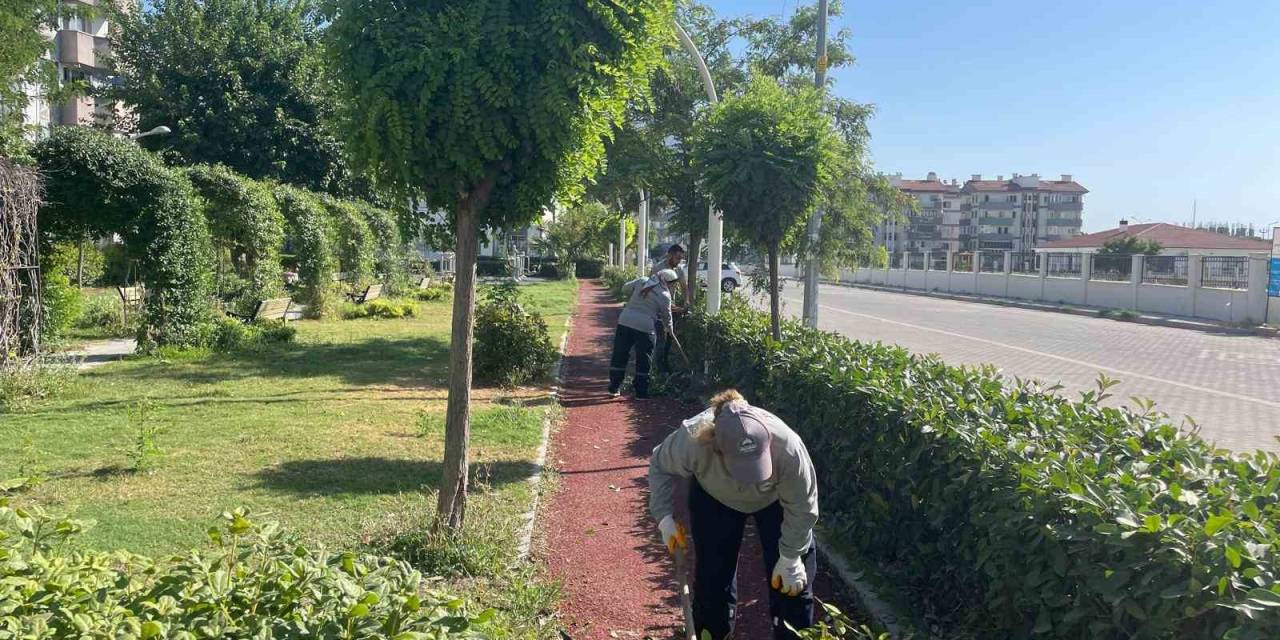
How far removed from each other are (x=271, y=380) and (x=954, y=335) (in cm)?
1472

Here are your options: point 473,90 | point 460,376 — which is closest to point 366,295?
point 460,376

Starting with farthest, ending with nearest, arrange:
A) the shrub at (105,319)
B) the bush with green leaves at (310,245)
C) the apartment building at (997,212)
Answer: the apartment building at (997,212)
the bush with green leaves at (310,245)
the shrub at (105,319)

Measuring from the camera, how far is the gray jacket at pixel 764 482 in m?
3.72

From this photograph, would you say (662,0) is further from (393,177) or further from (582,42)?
(393,177)

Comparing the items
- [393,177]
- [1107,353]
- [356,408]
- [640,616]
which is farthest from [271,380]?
[1107,353]

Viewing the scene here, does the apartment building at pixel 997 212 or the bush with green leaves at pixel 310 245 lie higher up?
the apartment building at pixel 997 212

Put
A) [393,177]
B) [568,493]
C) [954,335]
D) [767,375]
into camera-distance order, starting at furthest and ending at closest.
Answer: [954,335] < [767,375] < [568,493] < [393,177]

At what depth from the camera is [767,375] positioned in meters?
7.87

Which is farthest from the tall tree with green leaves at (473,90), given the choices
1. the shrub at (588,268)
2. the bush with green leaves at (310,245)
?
the shrub at (588,268)

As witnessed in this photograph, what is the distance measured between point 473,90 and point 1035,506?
3.16 m

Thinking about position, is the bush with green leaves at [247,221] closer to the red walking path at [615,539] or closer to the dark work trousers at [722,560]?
the red walking path at [615,539]

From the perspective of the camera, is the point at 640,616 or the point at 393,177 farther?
the point at 393,177

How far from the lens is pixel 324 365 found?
13.3m

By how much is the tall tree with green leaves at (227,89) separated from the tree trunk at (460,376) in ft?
72.9
